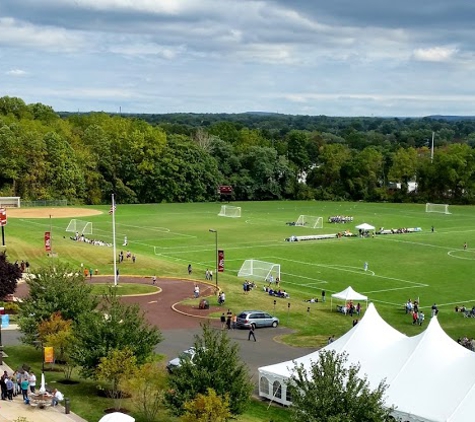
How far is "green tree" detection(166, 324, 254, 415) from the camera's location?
27625 mm

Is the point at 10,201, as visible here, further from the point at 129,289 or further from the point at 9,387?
the point at 9,387

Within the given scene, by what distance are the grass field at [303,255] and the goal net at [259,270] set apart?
1.09m

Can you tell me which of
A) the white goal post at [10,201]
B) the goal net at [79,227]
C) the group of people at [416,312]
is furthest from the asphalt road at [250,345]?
the white goal post at [10,201]

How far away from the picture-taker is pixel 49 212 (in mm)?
120188

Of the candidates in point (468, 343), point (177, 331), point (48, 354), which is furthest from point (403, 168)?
point (48, 354)

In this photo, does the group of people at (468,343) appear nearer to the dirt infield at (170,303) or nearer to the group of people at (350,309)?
the group of people at (350,309)

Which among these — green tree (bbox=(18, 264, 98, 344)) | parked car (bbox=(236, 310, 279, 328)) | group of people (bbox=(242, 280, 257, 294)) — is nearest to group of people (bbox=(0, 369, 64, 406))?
green tree (bbox=(18, 264, 98, 344))

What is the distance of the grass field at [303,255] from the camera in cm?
5603

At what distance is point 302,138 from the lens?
17950 cm

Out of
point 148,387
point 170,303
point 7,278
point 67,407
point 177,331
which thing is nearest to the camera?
point 67,407

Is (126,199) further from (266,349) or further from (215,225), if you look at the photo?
(266,349)

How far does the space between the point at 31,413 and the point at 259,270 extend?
4019 centimetres

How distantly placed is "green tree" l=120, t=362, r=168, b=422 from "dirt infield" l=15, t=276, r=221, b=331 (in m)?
Answer: 14.9

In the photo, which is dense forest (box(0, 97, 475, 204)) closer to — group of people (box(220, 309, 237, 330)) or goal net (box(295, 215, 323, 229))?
goal net (box(295, 215, 323, 229))
